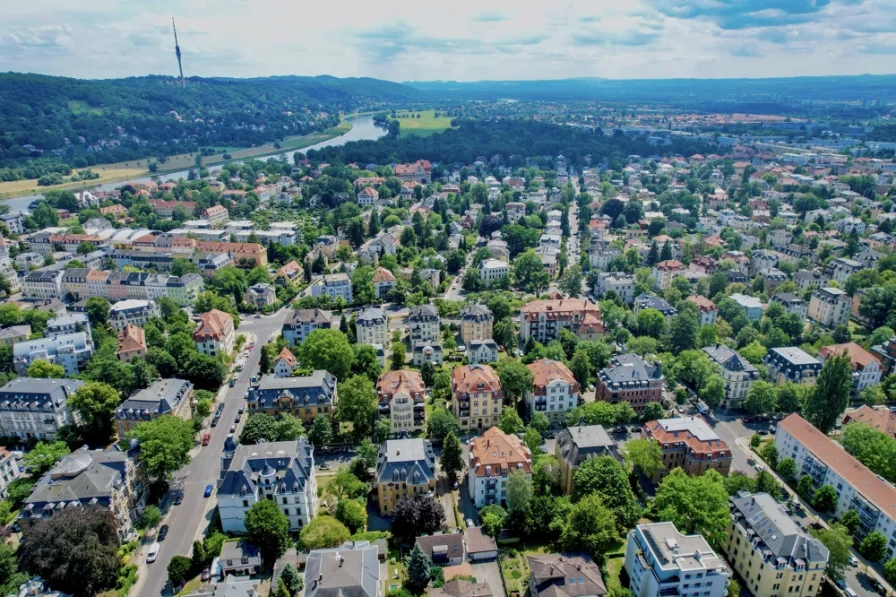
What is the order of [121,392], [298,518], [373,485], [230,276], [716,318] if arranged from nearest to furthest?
[298,518] < [373,485] < [121,392] < [716,318] < [230,276]

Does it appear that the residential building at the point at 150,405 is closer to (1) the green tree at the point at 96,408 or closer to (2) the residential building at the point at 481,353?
(1) the green tree at the point at 96,408

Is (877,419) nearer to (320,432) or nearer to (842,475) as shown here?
(842,475)

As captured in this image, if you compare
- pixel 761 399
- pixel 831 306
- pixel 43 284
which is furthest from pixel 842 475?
pixel 43 284

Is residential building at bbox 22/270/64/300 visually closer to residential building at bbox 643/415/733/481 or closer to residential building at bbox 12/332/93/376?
residential building at bbox 12/332/93/376

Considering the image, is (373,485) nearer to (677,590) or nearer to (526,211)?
(677,590)

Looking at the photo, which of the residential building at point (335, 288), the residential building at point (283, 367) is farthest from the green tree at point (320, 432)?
the residential building at point (335, 288)

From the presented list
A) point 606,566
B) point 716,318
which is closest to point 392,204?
point 716,318

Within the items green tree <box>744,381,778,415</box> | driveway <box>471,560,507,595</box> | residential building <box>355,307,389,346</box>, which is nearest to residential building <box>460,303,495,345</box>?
residential building <box>355,307,389,346</box>
